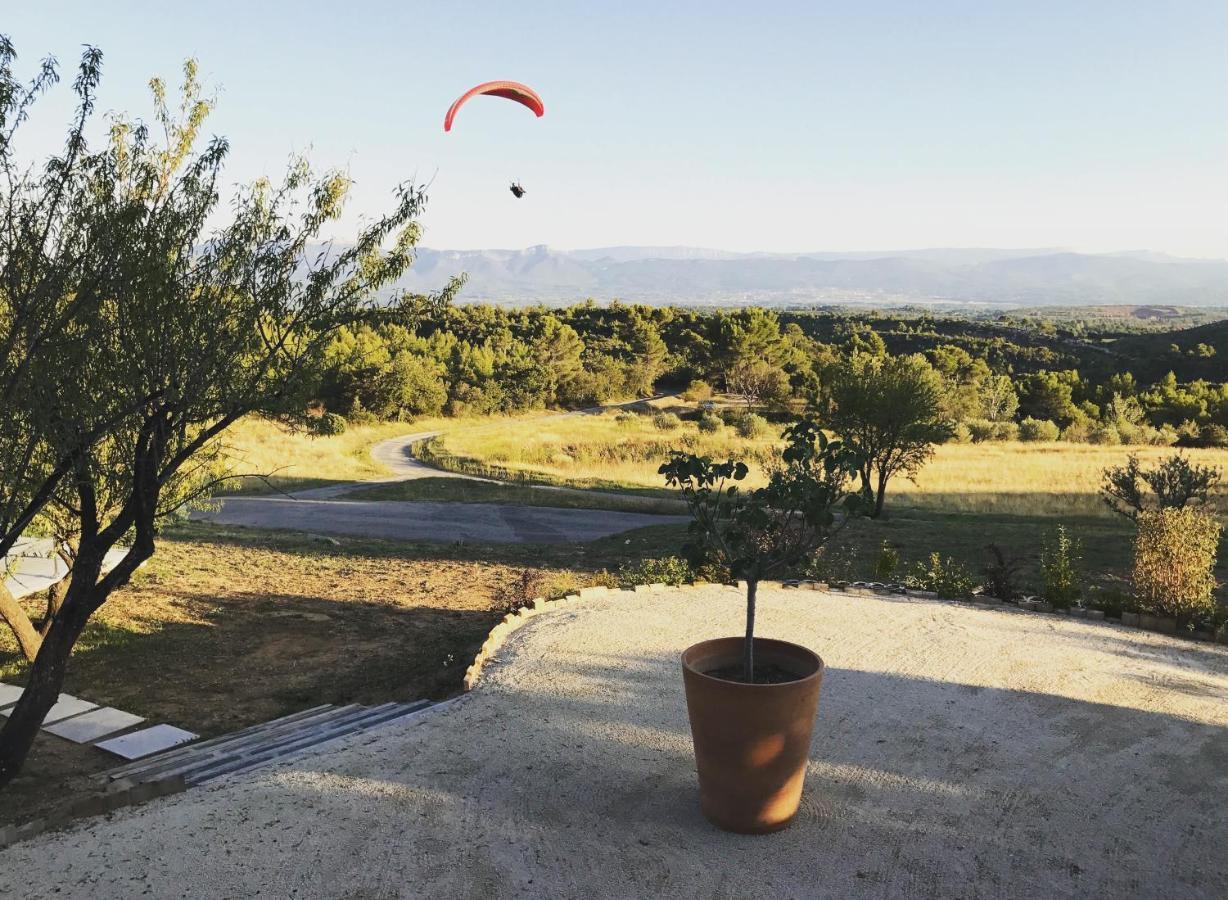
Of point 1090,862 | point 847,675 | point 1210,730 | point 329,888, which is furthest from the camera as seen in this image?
point 847,675

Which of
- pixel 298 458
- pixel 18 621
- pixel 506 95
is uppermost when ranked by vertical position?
pixel 506 95

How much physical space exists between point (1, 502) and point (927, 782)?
242 inches

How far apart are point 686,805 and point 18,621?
6489 mm

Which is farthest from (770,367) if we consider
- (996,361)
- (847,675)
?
(847,675)

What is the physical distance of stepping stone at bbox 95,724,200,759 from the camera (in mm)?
6914

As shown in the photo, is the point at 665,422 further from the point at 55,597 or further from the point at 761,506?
the point at 761,506

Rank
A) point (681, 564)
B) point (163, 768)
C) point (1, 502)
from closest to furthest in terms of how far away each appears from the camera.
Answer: point (1, 502) < point (163, 768) < point (681, 564)

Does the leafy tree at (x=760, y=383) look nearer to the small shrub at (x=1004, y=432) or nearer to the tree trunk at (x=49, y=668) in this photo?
the small shrub at (x=1004, y=432)

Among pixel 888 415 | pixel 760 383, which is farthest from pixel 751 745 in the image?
pixel 760 383

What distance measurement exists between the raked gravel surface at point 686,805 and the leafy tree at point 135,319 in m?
2.21

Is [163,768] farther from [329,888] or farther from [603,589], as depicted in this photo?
[603,589]

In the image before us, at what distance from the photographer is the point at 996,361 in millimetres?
69188

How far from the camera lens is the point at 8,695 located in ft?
26.2

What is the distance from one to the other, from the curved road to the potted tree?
14.4 m
